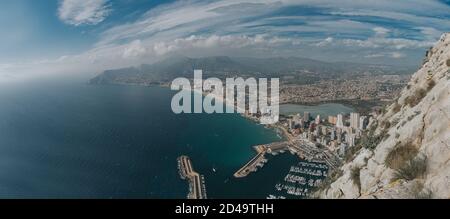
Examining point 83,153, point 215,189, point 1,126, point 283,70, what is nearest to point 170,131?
point 83,153

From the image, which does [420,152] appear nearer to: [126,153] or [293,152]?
[293,152]

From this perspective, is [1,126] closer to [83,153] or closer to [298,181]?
[83,153]

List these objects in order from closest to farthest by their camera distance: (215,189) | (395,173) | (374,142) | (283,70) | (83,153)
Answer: (395,173) → (374,142) → (215,189) → (83,153) → (283,70)

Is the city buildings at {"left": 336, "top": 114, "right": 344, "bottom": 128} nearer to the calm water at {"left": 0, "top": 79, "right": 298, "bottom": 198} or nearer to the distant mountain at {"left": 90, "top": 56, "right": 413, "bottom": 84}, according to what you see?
the calm water at {"left": 0, "top": 79, "right": 298, "bottom": 198}

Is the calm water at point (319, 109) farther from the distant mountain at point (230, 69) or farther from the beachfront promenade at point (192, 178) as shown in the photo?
the distant mountain at point (230, 69)
